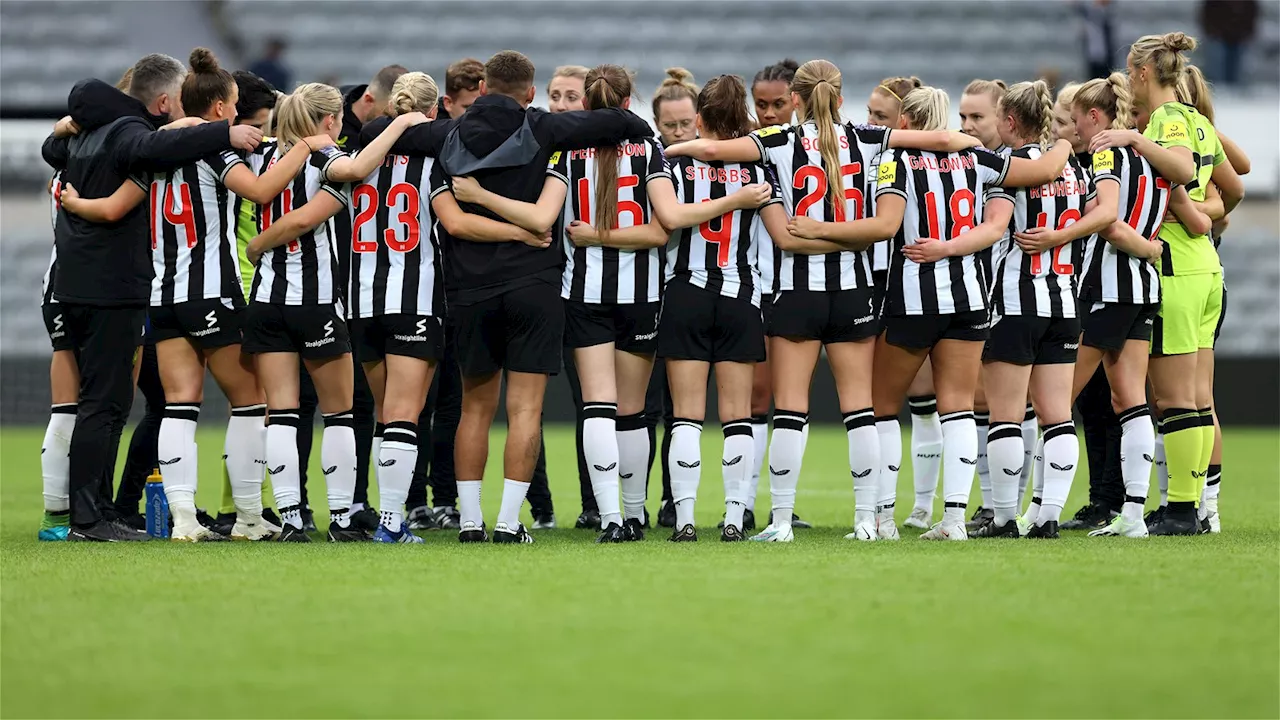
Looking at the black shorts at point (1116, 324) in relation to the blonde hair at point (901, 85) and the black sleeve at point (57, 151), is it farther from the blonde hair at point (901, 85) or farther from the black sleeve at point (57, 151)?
the black sleeve at point (57, 151)

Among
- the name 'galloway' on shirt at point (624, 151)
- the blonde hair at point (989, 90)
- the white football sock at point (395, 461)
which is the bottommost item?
the white football sock at point (395, 461)

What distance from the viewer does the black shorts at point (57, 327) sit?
651 centimetres

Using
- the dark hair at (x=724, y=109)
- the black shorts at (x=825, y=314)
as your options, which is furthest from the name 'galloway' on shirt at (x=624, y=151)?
the black shorts at (x=825, y=314)

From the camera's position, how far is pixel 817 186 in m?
5.97

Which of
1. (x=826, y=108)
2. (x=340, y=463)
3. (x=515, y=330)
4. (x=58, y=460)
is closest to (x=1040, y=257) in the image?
(x=826, y=108)

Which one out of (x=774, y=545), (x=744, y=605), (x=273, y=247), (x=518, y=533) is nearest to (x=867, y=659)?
(x=744, y=605)

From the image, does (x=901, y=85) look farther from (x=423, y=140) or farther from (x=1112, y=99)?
(x=423, y=140)

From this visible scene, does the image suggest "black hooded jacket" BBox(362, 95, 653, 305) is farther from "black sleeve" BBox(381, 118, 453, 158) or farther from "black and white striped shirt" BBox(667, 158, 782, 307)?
"black and white striped shirt" BBox(667, 158, 782, 307)

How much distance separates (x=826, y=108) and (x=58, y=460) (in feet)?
12.3

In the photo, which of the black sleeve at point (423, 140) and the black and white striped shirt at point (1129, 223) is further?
the black and white striped shirt at point (1129, 223)

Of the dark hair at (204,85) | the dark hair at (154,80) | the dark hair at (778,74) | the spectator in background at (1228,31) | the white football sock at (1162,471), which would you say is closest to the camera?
the dark hair at (204,85)

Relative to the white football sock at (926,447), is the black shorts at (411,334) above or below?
above

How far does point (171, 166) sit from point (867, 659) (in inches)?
154

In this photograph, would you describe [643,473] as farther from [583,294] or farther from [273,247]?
[273,247]
